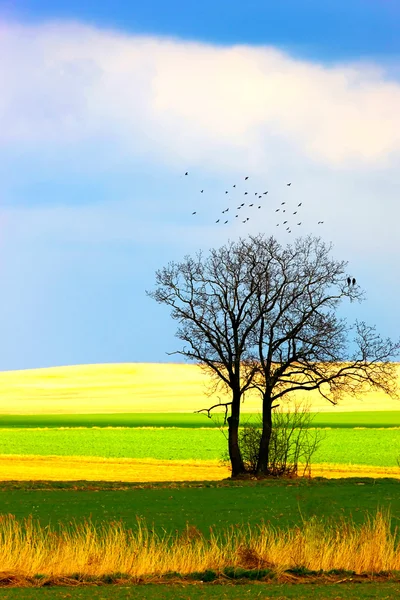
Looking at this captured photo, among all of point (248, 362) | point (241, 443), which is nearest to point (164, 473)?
point (241, 443)

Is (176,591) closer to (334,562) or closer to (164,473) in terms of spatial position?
(334,562)

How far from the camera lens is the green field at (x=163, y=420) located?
9431cm

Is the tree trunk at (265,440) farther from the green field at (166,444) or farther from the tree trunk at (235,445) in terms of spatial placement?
the green field at (166,444)

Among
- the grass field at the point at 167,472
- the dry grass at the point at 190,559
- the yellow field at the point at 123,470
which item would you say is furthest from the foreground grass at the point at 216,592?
the yellow field at the point at 123,470

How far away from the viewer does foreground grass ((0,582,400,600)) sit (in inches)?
566

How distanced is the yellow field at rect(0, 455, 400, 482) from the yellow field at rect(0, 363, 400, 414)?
55835 mm

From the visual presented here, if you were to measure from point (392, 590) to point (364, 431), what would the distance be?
223 ft

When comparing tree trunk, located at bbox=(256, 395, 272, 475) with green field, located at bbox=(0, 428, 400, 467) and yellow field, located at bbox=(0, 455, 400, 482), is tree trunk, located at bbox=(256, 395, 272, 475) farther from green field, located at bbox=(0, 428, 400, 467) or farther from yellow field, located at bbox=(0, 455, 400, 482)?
green field, located at bbox=(0, 428, 400, 467)

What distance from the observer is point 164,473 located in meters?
48.6

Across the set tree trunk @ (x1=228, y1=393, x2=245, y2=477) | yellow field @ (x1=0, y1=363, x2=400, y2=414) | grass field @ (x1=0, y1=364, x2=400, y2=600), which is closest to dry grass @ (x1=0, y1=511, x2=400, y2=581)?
grass field @ (x1=0, y1=364, x2=400, y2=600)

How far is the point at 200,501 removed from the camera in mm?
30266

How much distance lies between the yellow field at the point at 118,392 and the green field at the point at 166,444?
105 ft

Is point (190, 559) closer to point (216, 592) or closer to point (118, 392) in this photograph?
point (216, 592)

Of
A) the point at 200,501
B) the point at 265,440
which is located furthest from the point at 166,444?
the point at 200,501
